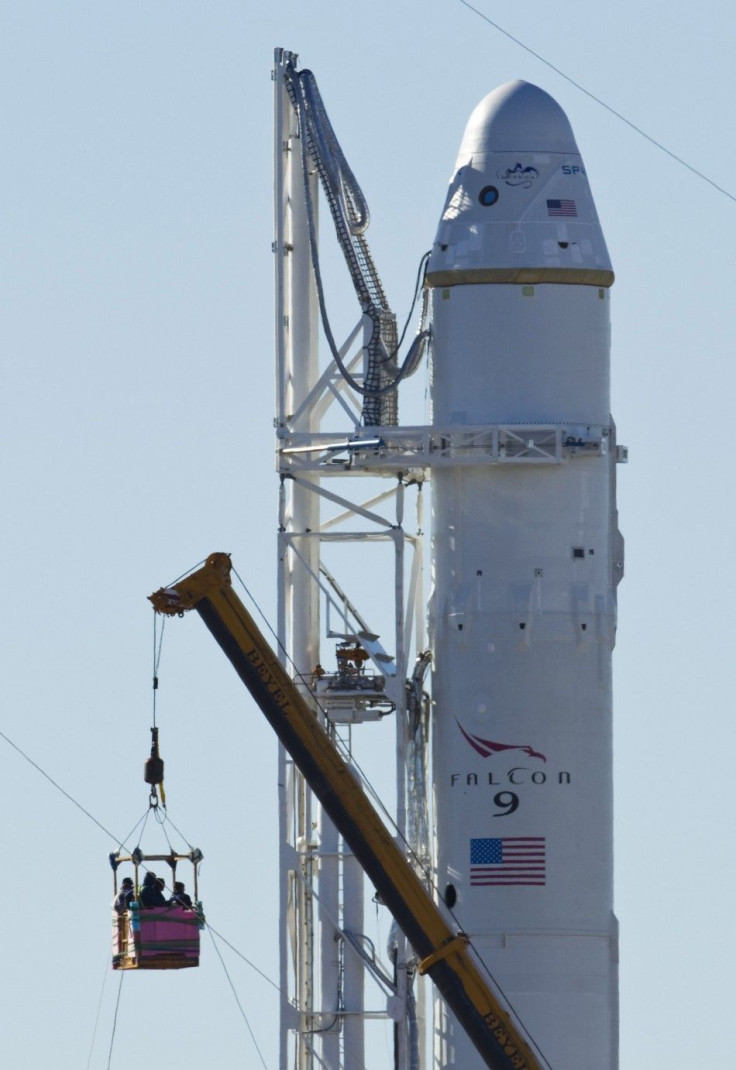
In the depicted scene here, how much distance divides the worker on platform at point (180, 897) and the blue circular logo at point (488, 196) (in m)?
18.3

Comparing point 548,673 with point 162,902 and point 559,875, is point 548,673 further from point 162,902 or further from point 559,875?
point 162,902

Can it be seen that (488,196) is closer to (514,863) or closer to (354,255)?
(354,255)

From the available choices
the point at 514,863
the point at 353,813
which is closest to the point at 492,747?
the point at 514,863

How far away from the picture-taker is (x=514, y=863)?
111750mm

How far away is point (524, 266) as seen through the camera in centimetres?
11344

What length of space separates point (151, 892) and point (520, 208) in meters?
18.8

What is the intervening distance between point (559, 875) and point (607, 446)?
9.34 metres

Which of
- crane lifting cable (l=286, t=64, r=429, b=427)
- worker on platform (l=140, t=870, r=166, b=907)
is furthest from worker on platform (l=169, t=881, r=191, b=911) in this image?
crane lifting cable (l=286, t=64, r=429, b=427)

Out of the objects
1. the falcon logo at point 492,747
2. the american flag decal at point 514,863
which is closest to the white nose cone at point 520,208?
the falcon logo at point 492,747

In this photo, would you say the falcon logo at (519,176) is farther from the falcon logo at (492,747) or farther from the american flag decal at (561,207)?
the falcon logo at (492,747)

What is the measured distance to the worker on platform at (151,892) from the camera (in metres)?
104

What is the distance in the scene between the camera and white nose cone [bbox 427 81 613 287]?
11369 centimetres

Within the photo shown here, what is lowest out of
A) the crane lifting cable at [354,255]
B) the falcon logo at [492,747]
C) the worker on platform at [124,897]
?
the worker on platform at [124,897]

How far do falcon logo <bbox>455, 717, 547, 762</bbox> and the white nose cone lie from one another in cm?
986
